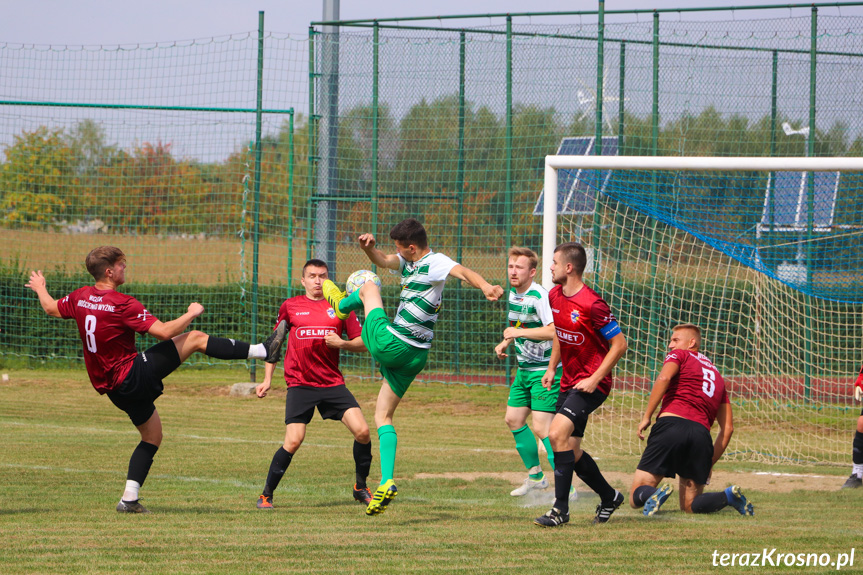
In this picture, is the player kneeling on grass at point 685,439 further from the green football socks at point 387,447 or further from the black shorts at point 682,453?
the green football socks at point 387,447

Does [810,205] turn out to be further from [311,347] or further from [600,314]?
[311,347]

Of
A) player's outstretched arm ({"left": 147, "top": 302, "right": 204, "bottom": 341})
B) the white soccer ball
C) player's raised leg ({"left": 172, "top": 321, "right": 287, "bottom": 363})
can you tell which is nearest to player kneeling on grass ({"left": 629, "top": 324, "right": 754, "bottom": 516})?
the white soccer ball

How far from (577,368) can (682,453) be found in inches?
48.0

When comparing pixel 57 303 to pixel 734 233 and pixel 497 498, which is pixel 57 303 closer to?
pixel 497 498

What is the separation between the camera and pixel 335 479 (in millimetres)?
8594

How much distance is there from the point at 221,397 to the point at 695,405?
28.9ft

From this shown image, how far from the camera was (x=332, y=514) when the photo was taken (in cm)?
693

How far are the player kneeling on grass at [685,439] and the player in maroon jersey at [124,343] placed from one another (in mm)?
3406

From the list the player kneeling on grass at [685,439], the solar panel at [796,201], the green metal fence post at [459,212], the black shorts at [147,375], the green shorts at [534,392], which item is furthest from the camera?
the green metal fence post at [459,212]

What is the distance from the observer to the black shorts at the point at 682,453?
733 cm

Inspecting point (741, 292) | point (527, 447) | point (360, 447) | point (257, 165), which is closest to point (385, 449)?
point (360, 447)

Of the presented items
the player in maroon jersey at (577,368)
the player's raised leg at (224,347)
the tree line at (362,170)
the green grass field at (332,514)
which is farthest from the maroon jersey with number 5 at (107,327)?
the tree line at (362,170)

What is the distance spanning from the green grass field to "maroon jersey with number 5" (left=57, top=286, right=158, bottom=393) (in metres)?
1.03

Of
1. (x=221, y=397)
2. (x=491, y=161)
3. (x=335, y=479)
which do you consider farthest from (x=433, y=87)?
(x=335, y=479)
